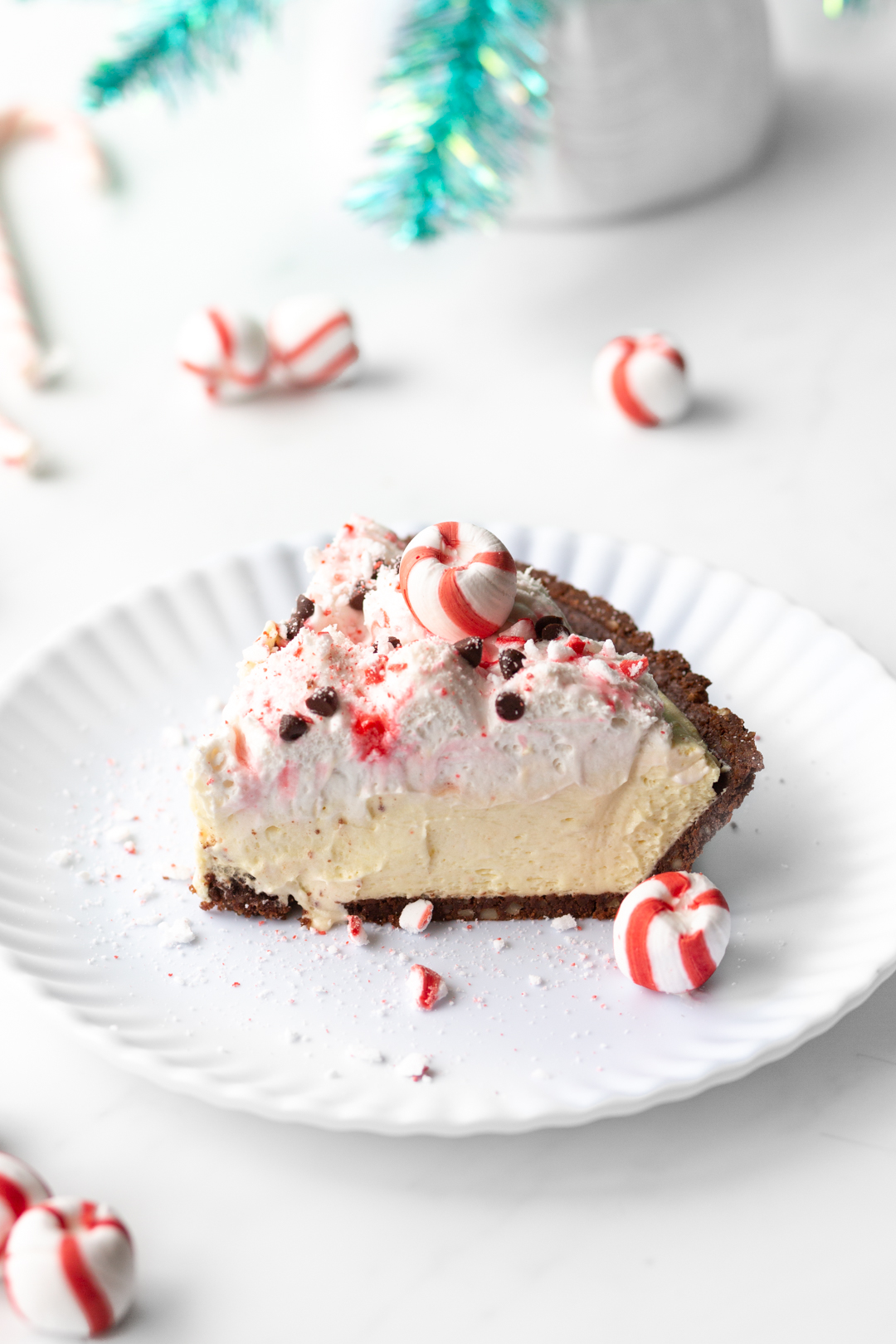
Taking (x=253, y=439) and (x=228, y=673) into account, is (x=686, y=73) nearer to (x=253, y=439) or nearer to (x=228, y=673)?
(x=253, y=439)

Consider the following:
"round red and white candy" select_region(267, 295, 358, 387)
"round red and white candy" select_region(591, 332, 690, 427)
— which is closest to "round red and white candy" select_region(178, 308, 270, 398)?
"round red and white candy" select_region(267, 295, 358, 387)

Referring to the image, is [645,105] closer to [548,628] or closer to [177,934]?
[548,628]

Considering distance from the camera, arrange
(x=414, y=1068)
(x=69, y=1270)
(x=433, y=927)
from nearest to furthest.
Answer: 1. (x=69, y=1270)
2. (x=414, y=1068)
3. (x=433, y=927)

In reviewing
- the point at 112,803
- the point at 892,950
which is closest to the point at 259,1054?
the point at 112,803

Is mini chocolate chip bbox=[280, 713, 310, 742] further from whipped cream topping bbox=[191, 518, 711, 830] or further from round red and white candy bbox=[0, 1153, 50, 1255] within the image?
round red and white candy bbox=[0, 1153, 50, 1255]

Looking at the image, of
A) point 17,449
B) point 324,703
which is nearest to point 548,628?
point 324,703

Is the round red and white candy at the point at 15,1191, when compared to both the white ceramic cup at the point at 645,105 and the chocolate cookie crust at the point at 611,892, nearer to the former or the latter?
the chocolate cookie crust at the point at 611,892
